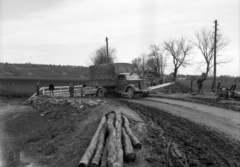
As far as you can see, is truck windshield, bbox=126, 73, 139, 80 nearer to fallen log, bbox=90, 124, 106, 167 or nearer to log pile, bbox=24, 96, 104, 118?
log pile, bbox=24, 96, 104, 118

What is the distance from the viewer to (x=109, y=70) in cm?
2308

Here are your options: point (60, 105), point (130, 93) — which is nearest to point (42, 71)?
point (60, 105)

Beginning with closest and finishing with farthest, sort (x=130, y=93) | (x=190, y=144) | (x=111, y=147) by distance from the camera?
(x=111, y=147), (x=190, y=144), (x=130, y=93)

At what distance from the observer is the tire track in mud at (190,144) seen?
7395 millimetres

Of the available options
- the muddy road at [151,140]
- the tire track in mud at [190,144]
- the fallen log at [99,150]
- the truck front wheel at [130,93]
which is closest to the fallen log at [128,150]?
the muddy road at [151,140]

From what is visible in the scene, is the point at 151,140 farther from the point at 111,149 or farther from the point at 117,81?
the point at 117,81

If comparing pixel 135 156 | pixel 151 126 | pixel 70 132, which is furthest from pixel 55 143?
pixel 135 156

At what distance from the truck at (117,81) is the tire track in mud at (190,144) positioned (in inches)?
357

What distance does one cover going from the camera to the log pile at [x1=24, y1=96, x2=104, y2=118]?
17.6m

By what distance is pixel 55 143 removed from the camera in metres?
11.5

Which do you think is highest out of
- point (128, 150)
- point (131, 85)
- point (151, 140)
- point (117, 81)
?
point (117, 81)

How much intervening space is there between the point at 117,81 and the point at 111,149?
15.5 metres

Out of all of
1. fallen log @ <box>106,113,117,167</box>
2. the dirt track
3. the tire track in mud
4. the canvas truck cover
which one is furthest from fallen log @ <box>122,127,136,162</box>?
the canvas truck cover

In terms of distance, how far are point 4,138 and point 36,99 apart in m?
11.3
